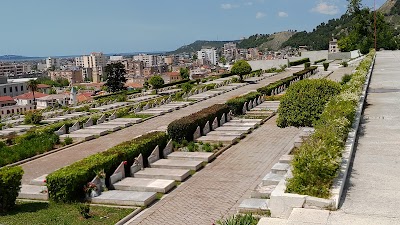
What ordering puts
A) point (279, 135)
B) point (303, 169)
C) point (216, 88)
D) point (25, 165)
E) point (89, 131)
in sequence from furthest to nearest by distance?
point (216, 88), point (89, 131), point (279, 135), point (25, 165), point (303, 169)

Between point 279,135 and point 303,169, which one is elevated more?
point 303,169

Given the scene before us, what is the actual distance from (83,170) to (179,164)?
347 centimetres

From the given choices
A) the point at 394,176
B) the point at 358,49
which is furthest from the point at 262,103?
the point at 358,49

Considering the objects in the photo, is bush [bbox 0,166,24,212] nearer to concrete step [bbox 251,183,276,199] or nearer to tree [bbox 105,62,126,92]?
concrete step [bbox 251,183,276,199]

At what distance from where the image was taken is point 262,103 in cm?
3134

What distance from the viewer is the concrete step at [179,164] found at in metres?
14.5

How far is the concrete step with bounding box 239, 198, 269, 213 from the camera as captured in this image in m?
9.14

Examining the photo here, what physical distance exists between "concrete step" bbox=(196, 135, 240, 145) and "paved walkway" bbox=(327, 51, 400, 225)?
5647mm

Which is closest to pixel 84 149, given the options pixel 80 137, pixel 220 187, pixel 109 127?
pixel 80 137

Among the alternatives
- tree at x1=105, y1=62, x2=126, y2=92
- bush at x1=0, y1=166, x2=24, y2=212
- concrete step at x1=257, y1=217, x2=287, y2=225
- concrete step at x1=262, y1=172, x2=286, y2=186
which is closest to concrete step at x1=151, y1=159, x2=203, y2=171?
concrete step at x1=262, y1=172, x2=286, y2=186

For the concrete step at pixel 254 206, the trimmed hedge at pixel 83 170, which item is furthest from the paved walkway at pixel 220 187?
the trimmed hedge at pixel 83 170

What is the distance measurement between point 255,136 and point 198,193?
27.1 ft

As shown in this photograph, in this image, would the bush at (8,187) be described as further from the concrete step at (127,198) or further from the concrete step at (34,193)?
the concrete step at (127,198)

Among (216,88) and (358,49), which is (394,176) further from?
(358,49)
